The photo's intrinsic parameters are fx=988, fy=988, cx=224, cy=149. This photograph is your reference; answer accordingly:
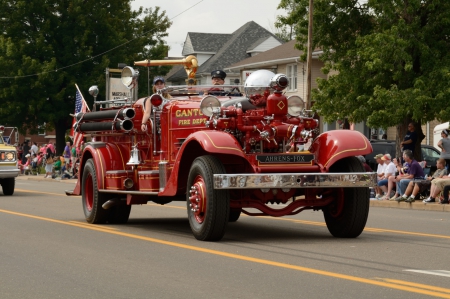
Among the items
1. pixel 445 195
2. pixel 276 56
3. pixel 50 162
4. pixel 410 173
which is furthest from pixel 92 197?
pixel 276 56

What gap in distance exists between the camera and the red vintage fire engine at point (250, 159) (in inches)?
474

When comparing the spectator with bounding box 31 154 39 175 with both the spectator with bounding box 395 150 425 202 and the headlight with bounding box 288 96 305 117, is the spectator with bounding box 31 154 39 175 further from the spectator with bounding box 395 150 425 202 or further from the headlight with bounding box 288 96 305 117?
the headlight with bounding box 288 96 305 117

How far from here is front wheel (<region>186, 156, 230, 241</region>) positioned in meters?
12.0

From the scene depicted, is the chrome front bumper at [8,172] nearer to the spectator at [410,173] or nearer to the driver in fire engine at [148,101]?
the spectator at [410,173]

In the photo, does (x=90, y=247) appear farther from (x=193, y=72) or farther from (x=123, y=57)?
(x=123, y=57)

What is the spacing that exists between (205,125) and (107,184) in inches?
109

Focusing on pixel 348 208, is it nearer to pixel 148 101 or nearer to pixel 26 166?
pixel 148 101

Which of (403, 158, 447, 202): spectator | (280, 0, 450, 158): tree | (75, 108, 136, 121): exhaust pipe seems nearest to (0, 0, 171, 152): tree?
(280, 0, 450, 158): tree

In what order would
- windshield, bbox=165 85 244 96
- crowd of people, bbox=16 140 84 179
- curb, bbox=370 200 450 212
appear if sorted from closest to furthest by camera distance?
windshield, bbox=165 85 244 96 < curb, bbox=370 200 450 212 < crowd of people, bbox=16 140 84 179

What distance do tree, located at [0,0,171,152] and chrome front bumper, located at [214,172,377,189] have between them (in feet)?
158

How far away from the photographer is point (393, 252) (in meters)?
11.1

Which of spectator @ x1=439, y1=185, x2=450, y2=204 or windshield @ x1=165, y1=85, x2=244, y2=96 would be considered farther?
spectator @ x1=439, y1=185, x2=450, y2=204

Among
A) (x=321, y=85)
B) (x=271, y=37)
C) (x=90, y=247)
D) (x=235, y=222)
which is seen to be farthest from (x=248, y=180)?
(x=271, y=37)

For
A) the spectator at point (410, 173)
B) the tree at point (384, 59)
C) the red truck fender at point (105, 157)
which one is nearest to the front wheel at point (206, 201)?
the red truck fender at point (105, 157)
